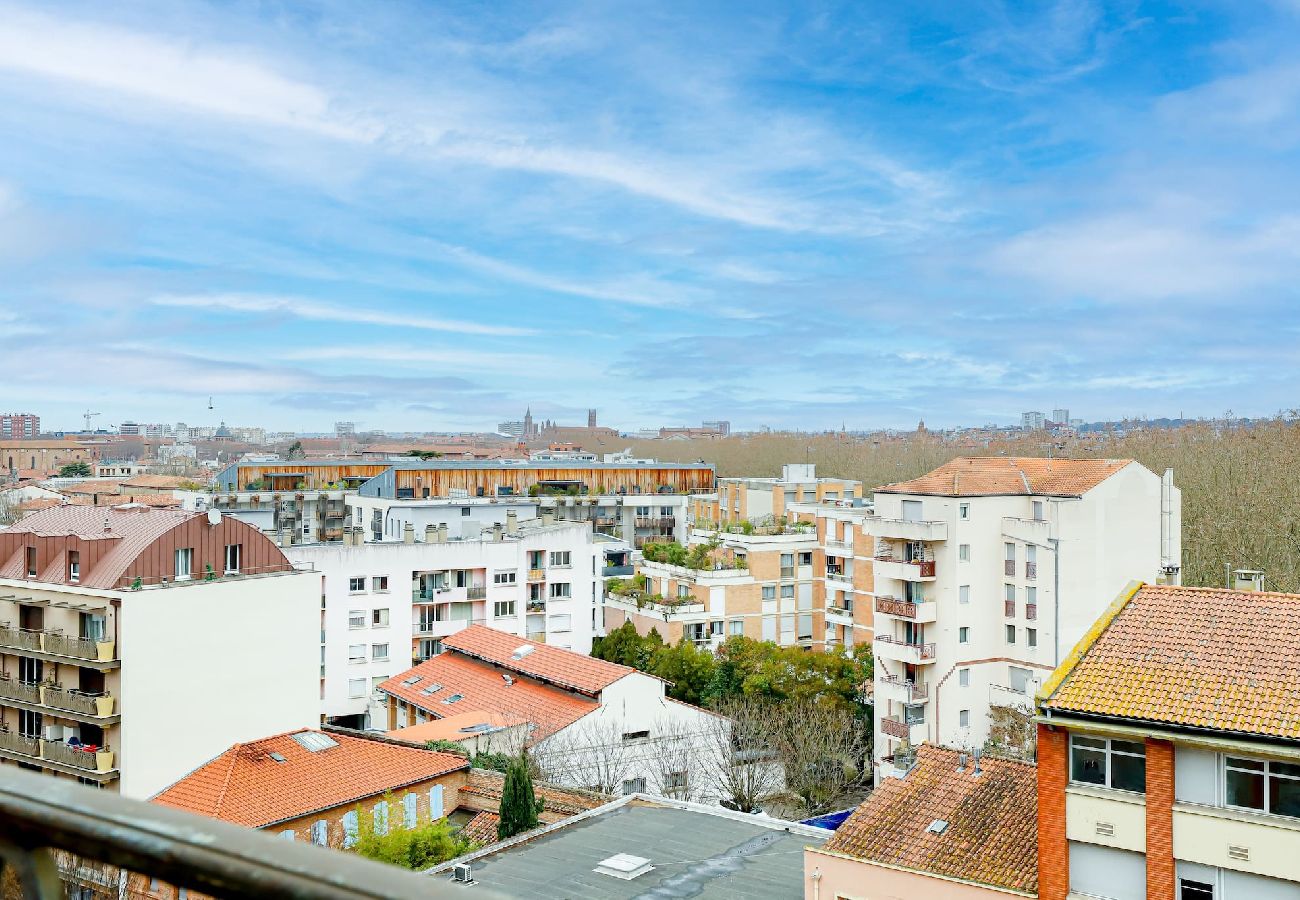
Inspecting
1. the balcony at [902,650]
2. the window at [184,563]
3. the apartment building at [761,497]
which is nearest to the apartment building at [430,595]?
the window at [184,563]

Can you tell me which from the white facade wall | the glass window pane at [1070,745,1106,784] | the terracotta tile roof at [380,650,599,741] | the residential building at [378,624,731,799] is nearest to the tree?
the residential building at [378,624,731,799]

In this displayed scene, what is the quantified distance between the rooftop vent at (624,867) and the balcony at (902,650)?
1710 cm

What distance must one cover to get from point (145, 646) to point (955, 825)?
1754 centimetres

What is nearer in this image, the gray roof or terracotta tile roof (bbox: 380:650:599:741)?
the gray roof

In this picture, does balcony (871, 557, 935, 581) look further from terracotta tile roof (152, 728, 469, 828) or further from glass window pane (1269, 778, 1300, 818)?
glass window pane (1269, 778, 1300, 818)

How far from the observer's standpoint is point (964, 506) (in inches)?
1284

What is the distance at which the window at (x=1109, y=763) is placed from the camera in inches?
500

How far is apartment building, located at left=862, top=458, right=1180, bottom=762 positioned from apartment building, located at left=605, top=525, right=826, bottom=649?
8.27 m

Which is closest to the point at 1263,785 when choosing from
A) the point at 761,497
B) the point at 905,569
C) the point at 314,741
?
the point at 314,741

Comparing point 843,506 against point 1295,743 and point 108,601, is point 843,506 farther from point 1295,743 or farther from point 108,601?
point 1295,743

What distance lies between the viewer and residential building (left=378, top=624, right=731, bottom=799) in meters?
26.0

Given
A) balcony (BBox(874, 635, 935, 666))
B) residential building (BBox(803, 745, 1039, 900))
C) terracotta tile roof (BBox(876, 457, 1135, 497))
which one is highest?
terracotta tile roof (BBox(876, 457, 1135, 497))

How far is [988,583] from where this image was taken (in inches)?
1303

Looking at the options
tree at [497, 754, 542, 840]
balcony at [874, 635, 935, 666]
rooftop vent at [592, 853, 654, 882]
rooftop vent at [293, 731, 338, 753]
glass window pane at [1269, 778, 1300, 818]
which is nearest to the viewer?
glass window pane at [1269, 778, 1300, 818]
